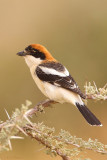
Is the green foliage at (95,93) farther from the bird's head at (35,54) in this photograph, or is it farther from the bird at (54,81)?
the bird's head at (35,54)

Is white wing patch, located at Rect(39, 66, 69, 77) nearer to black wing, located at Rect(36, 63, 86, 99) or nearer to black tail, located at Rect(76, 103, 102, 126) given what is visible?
black wing, located at Rect(36, 63, 86, 99)

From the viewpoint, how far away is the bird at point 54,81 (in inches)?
156

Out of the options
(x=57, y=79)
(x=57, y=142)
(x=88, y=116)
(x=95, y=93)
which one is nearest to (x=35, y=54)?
Result: (x=57, y=79)

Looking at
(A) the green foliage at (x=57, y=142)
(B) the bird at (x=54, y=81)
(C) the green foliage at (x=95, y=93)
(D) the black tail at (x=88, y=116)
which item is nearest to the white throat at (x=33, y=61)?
(B) the bird at (x=54, y=81)

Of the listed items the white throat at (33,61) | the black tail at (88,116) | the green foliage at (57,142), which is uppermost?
the white throat at (33,61)

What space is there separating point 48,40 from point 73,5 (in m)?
1.24

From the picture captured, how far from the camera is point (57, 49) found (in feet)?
23.0

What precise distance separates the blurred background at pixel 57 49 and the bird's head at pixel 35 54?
1.13 metres

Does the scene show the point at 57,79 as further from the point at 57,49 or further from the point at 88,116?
the point at 57,49

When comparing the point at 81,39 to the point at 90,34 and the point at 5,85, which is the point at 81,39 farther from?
the point at 5,85

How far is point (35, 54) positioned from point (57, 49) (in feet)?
8.25

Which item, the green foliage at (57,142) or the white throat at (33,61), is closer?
the green foliage at (57,142)

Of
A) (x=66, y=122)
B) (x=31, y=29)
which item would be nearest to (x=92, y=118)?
(x=66, y=122)

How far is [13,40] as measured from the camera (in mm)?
7301
